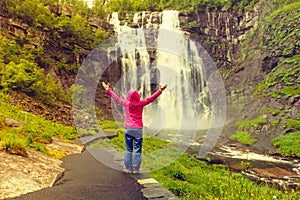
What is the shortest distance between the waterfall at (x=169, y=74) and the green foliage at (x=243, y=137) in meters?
12.6

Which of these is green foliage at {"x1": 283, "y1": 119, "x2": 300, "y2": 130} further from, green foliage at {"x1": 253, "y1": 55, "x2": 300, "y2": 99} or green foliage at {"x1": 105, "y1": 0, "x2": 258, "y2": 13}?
green foliage at {"x1": 105, "y1": 0, "x2": 258, "y2": 13}

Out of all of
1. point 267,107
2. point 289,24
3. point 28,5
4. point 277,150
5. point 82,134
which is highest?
point 289,24

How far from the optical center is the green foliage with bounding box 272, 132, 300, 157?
25453 mm

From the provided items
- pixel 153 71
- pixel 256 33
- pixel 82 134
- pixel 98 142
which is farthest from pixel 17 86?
pixel 256 33

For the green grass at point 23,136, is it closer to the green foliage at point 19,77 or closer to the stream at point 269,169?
the green foliage at point 19,77

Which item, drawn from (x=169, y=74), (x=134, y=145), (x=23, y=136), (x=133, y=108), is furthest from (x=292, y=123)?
(x=133, y=108)

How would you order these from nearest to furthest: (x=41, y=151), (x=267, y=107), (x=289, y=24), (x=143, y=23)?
(x=41, y=151)
(x=267, y=107)
(x=289, y=24)
(x=143, y=23)

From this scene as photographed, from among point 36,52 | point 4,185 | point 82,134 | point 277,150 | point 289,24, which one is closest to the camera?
point 4,185

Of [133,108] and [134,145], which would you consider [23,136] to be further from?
[133,108]

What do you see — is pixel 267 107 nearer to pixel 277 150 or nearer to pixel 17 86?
pixel 277 150

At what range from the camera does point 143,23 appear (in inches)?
2126

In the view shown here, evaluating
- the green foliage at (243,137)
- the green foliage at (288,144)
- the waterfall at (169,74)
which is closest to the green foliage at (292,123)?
the green foliage at (288,144)

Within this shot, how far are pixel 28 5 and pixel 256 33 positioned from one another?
4445 cm

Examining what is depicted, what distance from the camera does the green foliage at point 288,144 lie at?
83.5 feet
